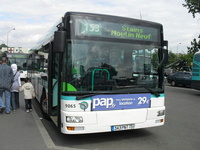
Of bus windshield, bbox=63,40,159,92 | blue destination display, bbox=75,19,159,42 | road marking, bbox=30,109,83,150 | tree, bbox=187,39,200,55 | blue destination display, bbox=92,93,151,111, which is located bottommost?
road marking, bbox=30,109,83,150

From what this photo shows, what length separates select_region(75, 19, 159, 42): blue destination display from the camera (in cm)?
464

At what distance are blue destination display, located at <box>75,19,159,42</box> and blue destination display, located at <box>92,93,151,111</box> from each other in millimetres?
1348

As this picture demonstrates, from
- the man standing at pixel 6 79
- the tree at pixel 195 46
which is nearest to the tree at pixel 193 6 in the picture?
the tree at pixel 195 46

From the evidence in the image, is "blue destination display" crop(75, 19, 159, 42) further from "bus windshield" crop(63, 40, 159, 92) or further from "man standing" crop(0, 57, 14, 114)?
"man standing" crop(0, 57, 14, 114)

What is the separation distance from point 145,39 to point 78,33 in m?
1.68

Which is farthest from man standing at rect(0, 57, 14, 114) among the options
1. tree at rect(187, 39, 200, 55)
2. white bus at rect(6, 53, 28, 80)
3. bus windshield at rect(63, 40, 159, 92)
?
tree at rect(187, 39, 200, 55)

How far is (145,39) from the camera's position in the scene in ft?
17.2

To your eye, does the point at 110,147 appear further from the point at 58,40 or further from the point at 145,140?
the point at 58,40

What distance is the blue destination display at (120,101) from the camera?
4.63 metres

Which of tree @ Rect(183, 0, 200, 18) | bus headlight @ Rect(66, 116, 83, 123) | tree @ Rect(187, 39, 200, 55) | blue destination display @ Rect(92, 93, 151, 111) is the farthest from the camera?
tree @ Rect(187, 39, 200, 55)

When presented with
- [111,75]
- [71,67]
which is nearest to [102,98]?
[111,75]

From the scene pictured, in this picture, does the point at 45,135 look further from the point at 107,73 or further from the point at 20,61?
the point at 20,61

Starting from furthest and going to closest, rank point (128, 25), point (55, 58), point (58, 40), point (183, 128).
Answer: point (183, 128)
point (55, 58)
point (128, 25)
point (58, 40)

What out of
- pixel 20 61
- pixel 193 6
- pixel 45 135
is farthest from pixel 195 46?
pixel 45 135
